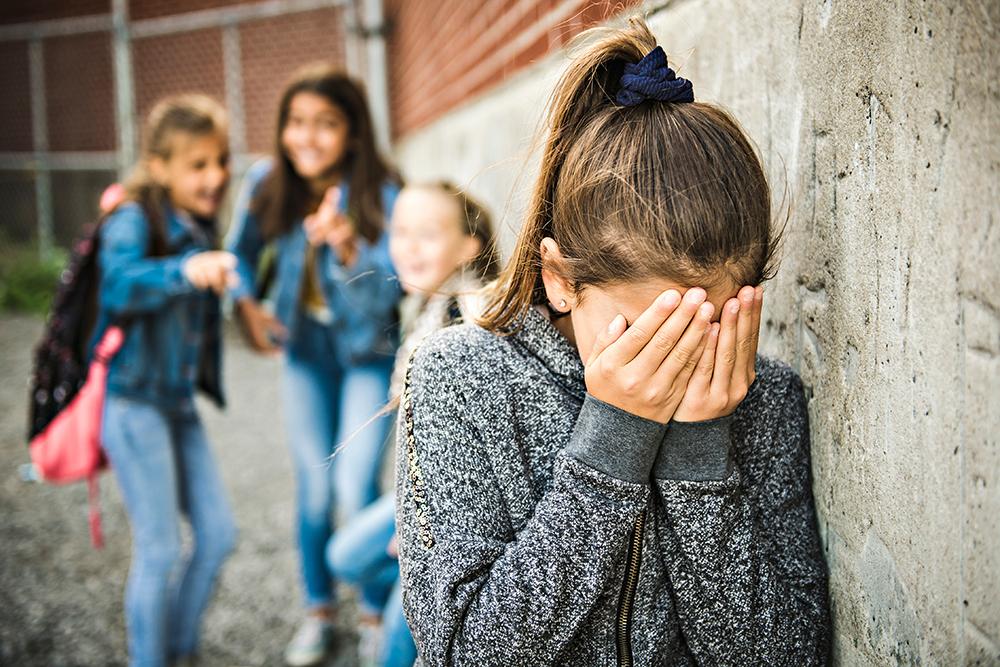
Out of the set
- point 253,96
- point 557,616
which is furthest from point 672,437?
point 253,96

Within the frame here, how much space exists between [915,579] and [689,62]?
1.31 metres

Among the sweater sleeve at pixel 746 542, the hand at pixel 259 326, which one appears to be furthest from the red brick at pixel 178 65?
the sweater sleeve at pixel 746 542

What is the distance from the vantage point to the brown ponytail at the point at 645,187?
1.29m

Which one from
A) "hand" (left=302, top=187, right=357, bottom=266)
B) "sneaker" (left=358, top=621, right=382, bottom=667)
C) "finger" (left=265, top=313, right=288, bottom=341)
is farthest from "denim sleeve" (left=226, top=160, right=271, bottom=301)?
"sneaker" (left=358, top=621, right=382, bottom=667)

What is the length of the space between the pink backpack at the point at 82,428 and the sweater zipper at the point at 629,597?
2.14 meters

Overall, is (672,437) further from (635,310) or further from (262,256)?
(262,256)

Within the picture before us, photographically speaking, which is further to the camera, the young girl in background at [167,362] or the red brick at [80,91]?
the red brick at [80,91]

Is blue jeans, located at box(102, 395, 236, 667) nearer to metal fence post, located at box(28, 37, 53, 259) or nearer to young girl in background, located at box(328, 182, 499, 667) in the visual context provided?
young girl in background, located at box(328, 182, 499, 667)

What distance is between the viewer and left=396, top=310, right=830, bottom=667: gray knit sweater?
1.33 meters

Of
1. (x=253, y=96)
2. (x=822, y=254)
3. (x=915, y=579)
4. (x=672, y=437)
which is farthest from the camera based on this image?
(x=253, y=96)

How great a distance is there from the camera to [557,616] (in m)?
1.33

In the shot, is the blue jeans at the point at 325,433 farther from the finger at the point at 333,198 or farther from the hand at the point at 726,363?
the hand at the point at 726,363

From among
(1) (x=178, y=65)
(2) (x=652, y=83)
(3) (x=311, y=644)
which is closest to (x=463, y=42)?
(3) (x=311, y=644)

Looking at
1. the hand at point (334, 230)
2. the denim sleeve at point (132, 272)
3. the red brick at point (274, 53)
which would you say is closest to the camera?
the denim sleeve at point (132, 272)
